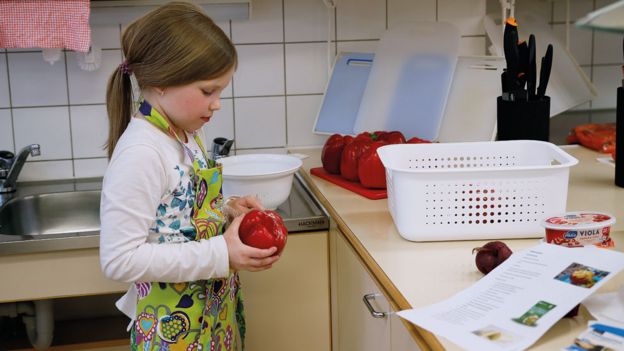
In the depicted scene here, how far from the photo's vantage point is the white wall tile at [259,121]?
7.27ft

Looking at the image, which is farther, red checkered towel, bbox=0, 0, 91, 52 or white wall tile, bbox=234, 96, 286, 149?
white wall tile, bbox=234, 96, 286, 149

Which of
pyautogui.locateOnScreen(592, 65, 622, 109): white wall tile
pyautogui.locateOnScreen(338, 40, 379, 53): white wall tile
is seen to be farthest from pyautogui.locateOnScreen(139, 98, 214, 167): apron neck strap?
pyautogui.locateOnScreen(592, 65, 622, 109): white wall tile

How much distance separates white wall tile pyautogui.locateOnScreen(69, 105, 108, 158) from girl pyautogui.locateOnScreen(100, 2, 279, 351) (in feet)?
2.79

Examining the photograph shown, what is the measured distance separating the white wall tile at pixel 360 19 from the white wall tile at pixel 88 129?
2.39 ft

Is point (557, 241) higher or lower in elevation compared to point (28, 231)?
higher

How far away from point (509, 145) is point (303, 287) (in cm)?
58

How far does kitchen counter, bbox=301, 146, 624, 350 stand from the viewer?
1.00 meters

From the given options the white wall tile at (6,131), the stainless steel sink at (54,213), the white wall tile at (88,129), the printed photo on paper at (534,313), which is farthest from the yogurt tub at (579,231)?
the white wall tile at (6,131)

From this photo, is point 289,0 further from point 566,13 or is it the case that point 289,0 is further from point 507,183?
point 507,183

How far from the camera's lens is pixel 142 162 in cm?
117

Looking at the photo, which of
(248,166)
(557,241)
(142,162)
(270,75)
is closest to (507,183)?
(557,241)

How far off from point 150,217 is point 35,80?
1.10 metres

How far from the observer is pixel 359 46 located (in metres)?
2.24

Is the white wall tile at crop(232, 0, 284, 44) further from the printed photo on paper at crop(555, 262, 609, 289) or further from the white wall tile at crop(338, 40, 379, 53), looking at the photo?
the printed photo on paper at crop(555, 262, 609, 289)
